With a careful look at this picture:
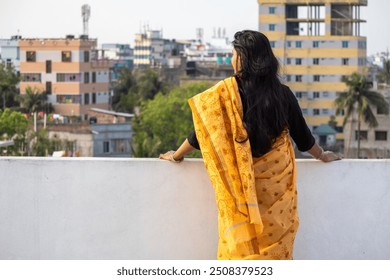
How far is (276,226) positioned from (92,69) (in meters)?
42.9

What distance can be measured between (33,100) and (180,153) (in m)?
40.9

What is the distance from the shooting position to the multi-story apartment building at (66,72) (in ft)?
142

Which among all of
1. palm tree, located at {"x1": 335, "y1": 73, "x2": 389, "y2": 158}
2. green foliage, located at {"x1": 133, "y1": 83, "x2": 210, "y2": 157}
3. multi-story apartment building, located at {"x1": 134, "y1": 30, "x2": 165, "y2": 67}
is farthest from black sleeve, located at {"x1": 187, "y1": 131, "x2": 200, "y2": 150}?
multi-story apartment building, located at {"x1": 134, "y1": 30, "x2": 165, "y2": 67}

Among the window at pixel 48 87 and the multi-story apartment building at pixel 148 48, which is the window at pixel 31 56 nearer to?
the window at pixel 48 87

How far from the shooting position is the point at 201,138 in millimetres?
3104

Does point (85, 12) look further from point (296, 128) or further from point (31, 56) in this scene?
point (296, 128)

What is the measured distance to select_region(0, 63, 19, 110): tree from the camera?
43156 millimetres

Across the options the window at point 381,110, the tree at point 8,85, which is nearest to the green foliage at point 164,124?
the window at point 381,110

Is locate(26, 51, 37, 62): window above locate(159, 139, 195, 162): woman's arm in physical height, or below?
above

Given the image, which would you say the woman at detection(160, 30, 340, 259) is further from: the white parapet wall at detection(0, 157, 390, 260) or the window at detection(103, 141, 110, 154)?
the window at detection(103, 141, 110, 154)

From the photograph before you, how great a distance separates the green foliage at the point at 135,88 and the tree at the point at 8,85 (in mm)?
4274

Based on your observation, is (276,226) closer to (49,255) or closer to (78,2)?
(49,255)

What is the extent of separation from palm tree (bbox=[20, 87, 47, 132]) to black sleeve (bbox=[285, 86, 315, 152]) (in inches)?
1571

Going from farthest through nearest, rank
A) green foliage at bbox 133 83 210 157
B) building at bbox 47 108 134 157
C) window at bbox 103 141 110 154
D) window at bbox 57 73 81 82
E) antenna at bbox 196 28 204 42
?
antenna at bbox 196 28 204 42
window at bbox 57 73 81 82
green foliage at bbox 133 83 210 157
window at bbox 103 141 110 154
building at bbox 47 108 134 157
